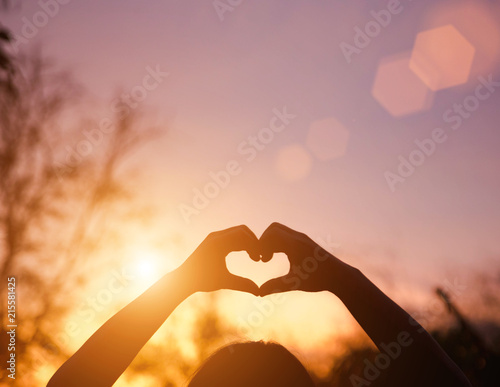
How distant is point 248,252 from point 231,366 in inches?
28.2

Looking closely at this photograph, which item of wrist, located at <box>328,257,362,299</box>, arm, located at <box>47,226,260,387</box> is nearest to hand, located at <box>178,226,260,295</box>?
arm, located at <box>47,226,260,387</box>

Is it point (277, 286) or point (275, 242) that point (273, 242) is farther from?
point (277, 286)

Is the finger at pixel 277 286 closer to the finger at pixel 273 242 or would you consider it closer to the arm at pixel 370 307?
the arm at pixel 370 307

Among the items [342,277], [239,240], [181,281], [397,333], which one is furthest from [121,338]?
[397,333]

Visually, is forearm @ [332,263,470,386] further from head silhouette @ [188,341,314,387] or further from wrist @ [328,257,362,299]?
head silhouette @ [188,341,314,387]

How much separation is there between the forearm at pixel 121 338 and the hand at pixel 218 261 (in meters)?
0.07

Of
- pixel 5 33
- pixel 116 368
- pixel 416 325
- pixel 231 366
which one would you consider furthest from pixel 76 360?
pixel 5 33

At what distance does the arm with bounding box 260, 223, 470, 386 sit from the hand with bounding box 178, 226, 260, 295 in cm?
7

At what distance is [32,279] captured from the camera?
1198cm

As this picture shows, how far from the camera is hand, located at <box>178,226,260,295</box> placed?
74.8 inches

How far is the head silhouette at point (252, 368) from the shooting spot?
2.08 meters

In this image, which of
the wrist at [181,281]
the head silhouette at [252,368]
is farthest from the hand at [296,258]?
the head silhouette at [252,368]

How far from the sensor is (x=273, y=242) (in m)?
1.95

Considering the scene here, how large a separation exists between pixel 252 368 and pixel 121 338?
0.79 m
